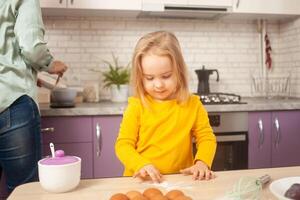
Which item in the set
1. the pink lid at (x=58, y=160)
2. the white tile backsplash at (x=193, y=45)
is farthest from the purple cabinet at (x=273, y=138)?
the pink lid at (x=58, y=160)

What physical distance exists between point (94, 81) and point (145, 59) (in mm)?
1612

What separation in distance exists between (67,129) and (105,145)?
0.83ft

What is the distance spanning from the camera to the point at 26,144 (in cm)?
144

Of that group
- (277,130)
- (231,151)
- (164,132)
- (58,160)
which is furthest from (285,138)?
(58,160)

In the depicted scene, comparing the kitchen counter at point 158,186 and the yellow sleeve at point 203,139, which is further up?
Answer: the yellow sleeve at point 203,139

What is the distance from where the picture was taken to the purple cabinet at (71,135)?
6.94ft

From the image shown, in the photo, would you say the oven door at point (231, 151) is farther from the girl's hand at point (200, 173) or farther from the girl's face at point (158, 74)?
the girl's hand at point (200, 173)

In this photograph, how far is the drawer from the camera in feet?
6.93

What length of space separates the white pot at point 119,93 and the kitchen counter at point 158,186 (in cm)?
156

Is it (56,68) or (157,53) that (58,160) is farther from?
(56,68)

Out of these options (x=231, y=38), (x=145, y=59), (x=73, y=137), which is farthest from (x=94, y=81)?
(x=145, y=59)

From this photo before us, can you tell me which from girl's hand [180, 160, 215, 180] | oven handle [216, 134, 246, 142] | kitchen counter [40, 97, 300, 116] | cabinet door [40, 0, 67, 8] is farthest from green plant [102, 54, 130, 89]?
girl's hand [180, 160, 215, 180]

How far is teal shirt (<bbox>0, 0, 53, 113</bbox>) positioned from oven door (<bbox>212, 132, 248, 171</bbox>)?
132cm

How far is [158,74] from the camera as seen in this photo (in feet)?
3.91
